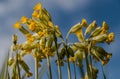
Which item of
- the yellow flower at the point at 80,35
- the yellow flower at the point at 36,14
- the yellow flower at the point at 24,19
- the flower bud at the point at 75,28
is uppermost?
the yellow flower at the point at 36,14

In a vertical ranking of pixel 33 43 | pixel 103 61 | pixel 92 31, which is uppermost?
pixel 92 31

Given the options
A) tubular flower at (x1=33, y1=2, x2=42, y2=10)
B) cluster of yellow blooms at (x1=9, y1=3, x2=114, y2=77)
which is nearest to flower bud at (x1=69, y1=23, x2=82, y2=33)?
cluster of yellow blooms at (x1=9, y1=3, x2=114, y2=77)

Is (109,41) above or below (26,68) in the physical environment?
above

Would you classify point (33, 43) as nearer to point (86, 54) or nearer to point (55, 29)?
point (55, 29)

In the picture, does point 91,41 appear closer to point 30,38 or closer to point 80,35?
point 80,35

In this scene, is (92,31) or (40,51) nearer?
(40,51)

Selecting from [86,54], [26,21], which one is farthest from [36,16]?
[86,54]

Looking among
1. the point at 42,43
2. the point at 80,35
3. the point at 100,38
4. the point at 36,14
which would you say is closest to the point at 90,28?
the point at 80,35

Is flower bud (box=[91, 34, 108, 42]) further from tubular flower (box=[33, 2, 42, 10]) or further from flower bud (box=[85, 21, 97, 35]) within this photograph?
tubular flower (box=[33, 2, 42, 10])

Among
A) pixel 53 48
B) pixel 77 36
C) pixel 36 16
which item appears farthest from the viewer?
pixel 77 36

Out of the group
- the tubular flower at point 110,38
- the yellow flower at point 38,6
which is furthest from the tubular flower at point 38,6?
the tubular flower at point 110,38

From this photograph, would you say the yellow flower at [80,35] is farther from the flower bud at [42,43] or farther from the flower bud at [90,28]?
the flower bud at [42,43]
